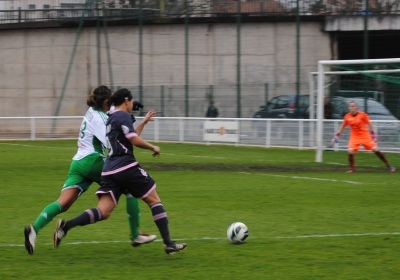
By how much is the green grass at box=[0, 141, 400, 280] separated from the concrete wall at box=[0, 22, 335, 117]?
1164cm

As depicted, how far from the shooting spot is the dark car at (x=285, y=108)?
29.2 meters

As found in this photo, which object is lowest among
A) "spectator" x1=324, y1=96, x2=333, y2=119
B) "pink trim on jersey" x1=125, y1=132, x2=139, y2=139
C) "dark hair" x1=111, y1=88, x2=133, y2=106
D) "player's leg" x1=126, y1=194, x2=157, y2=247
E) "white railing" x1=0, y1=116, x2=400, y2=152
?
"white railing" x1=0, y1=116, x2=400, y2=152

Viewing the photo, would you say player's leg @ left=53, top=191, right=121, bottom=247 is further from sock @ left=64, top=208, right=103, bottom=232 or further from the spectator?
the spectator

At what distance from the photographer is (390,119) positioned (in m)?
24.0

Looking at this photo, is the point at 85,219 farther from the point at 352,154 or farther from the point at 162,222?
the point at 352,154

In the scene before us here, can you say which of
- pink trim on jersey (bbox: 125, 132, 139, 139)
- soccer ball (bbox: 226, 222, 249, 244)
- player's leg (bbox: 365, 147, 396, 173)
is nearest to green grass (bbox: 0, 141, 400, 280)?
soccer ball (bbox: 226, 222, 249, 244)

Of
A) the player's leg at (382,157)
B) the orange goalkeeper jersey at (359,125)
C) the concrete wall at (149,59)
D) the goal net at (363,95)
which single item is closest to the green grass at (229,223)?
the player's leg at (382,157)

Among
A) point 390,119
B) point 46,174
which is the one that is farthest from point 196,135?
point 46,174

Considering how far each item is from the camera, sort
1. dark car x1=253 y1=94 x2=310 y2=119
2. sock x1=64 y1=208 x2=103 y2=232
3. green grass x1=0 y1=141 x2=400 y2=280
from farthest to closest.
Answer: dark car x1=253 y1=94 x2=310 y2=119 < sock x1=64 y1=208 x2=103 y2=232 < green grass x1=0 y1=141 x2=400 y2=280

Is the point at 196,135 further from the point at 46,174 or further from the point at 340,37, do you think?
the point at 46,174

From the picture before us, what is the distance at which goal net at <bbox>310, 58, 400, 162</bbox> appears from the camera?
22.6 m

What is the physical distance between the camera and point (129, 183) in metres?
8.66

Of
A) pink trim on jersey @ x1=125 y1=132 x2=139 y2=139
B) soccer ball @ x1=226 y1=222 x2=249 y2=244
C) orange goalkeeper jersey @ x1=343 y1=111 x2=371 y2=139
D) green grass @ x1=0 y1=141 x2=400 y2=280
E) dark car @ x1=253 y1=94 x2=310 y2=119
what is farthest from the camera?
dark car @ x1=253 y1=94 x2=310 y2=119

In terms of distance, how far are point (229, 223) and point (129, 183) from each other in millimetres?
2997
